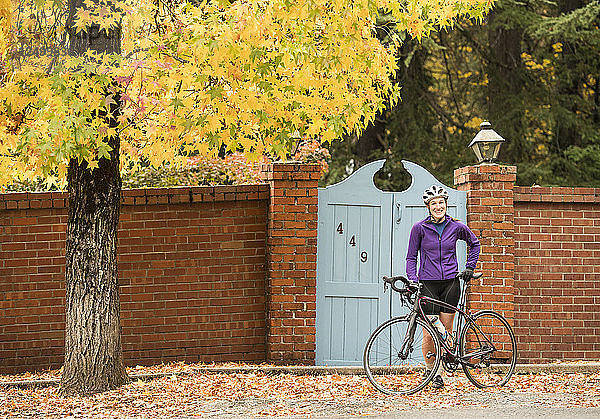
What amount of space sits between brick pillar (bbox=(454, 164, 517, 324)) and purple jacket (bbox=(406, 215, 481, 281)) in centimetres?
140

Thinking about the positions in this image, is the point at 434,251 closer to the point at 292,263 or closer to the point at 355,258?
the point at 355,258

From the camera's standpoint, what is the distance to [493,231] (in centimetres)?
945

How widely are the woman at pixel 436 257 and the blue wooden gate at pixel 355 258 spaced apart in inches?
55.4

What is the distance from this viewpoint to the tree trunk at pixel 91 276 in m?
7.73

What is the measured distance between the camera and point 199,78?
22.6 feet

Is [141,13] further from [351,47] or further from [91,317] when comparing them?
[91,317]

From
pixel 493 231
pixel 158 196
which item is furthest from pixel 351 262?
pixel 158 196

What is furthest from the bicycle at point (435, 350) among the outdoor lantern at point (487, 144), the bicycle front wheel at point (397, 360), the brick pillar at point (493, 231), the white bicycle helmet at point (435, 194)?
the outdoor lantern at point (487, 144)

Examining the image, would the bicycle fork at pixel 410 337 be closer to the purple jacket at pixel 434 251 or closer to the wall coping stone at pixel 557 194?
the purple jacket at pixel 434 251

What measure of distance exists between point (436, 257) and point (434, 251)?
0.06 meters

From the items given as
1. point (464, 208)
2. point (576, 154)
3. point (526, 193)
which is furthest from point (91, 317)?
point (576, 154)

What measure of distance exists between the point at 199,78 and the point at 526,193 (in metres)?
4.43

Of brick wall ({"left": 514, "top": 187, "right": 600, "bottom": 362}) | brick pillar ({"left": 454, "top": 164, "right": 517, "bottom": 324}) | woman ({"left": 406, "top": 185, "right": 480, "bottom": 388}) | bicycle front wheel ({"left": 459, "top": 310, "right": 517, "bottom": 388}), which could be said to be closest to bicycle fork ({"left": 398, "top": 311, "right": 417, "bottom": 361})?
woman ({"left": 406, "top": 185, "right": 480, "bottom": 388})

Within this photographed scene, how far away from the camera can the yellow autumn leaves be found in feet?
21.7
